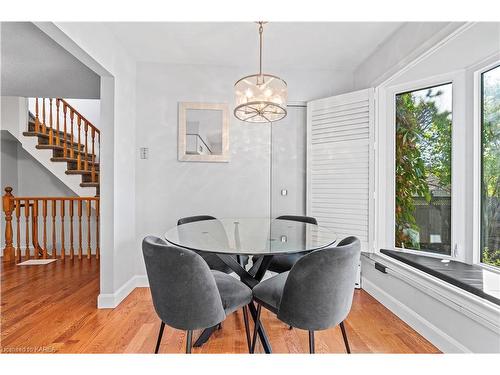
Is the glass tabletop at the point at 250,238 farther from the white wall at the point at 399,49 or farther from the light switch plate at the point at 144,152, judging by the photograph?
the white wall at the point at 399,49

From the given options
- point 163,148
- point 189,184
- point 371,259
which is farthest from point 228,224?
point 371,259

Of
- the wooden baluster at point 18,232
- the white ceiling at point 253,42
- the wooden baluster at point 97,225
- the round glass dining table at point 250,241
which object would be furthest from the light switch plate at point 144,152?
the wooden baluster at point 18,232

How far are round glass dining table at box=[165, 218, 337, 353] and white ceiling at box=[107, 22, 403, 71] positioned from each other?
166 cm

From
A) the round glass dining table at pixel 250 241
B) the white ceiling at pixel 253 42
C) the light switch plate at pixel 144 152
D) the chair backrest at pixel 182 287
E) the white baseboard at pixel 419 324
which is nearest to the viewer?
the chair backrest at pixel 182 287

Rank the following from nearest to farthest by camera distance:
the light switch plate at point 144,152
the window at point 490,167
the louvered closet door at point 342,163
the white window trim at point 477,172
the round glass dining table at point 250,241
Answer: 1. the round glass dining table at point 250,241
2. the window at point 490,167
3. the white window trim at point 477,172
4. the louvered closet door at point 342,163
5. the light switch plate at point 144,152

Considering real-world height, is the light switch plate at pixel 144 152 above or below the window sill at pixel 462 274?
above

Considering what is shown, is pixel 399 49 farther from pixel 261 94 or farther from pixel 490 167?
pixel 261 94

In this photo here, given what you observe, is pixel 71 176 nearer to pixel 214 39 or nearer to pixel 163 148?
pixel 163 148

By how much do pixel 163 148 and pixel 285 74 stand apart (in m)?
1.62

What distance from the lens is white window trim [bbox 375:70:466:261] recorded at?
208cm

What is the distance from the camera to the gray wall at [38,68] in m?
2.21

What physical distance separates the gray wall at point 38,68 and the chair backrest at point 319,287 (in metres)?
2.71

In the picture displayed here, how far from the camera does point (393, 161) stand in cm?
262

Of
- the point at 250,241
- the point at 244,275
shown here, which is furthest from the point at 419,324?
the point at 250,241
